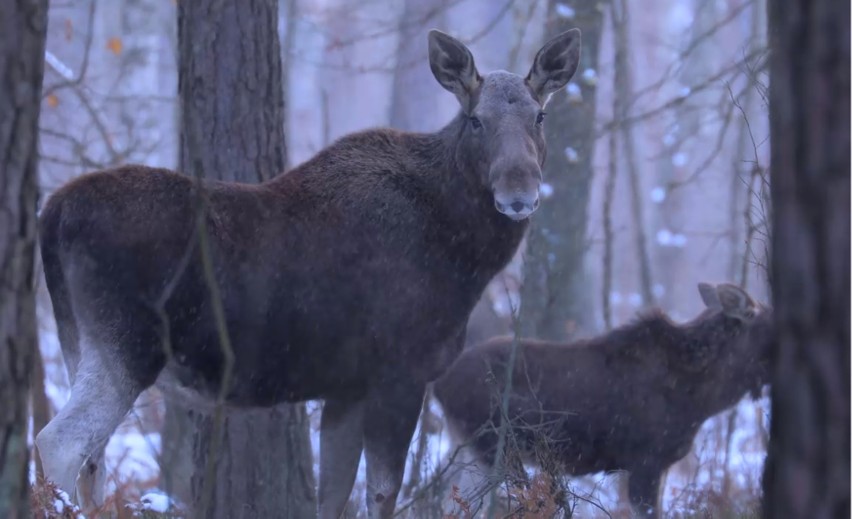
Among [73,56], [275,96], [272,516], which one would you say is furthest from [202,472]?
[73,56]

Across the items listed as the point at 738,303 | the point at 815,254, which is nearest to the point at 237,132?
the point at 738,303

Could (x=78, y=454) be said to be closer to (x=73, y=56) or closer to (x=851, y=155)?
(x=851, y=155)

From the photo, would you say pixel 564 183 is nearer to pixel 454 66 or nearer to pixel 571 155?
pixel 571 155

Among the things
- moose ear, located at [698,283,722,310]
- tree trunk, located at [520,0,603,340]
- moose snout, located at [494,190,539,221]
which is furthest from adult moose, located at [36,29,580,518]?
tree trunk, located at [520,0,603,340]

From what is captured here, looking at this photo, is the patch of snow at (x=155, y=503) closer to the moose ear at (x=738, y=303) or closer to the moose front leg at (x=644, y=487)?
the moose front leg at (x=644, y=487)

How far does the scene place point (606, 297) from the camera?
1308 centimetres

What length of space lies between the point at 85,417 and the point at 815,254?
3.65 m

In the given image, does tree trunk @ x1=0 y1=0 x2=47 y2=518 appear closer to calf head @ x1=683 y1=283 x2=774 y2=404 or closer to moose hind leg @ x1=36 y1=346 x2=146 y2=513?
moose hind leg @ x1=36 y1=346 x2=146 y2=513

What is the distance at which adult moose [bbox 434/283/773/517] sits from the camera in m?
8.15

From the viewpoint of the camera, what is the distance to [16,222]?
368 cm

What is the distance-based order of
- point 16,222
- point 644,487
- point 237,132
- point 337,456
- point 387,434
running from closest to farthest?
point 16,222, point 387,434, point 337,456, point 237,132, point 644,487

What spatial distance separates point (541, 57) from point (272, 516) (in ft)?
11.4

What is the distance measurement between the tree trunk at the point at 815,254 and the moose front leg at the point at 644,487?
196 inches

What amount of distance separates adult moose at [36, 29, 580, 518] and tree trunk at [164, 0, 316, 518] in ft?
2.75
